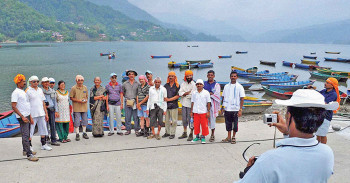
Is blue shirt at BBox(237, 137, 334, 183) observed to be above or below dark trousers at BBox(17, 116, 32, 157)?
above

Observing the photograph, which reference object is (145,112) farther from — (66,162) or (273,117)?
(273,117)

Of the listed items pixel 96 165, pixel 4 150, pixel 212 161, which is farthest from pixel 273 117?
pixel 4 150

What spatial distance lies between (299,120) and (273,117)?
1538 mm

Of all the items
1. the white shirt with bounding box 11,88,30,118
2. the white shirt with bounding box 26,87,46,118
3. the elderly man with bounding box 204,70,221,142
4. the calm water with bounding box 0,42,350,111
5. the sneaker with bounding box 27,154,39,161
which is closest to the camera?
the white shirt with bounding box 11,88,30,118

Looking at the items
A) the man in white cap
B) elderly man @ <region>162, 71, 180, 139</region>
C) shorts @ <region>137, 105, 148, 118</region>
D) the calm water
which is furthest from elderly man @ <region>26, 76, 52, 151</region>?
the calm water

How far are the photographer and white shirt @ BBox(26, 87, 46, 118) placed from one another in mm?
5143

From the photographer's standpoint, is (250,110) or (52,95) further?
(250,110)

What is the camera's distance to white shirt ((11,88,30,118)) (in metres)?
4.65

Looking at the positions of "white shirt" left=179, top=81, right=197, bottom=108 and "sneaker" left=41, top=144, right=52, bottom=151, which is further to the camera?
"white shirt" left=179, top=81, right=197, bottom=108

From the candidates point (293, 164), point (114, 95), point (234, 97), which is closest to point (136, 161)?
point (114, 95)

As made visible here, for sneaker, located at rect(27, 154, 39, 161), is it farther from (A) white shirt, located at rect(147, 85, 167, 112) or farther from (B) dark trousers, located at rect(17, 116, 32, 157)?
(A) white shirt, located at rect(147, 85, 167, 112)

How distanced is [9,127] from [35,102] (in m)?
7.63

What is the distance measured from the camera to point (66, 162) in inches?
187

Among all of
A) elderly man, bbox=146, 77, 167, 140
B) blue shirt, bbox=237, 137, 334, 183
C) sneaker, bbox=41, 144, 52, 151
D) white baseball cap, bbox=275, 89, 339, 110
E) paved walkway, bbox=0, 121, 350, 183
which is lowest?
paved walkway, bbox=0, 121, 350, 183
